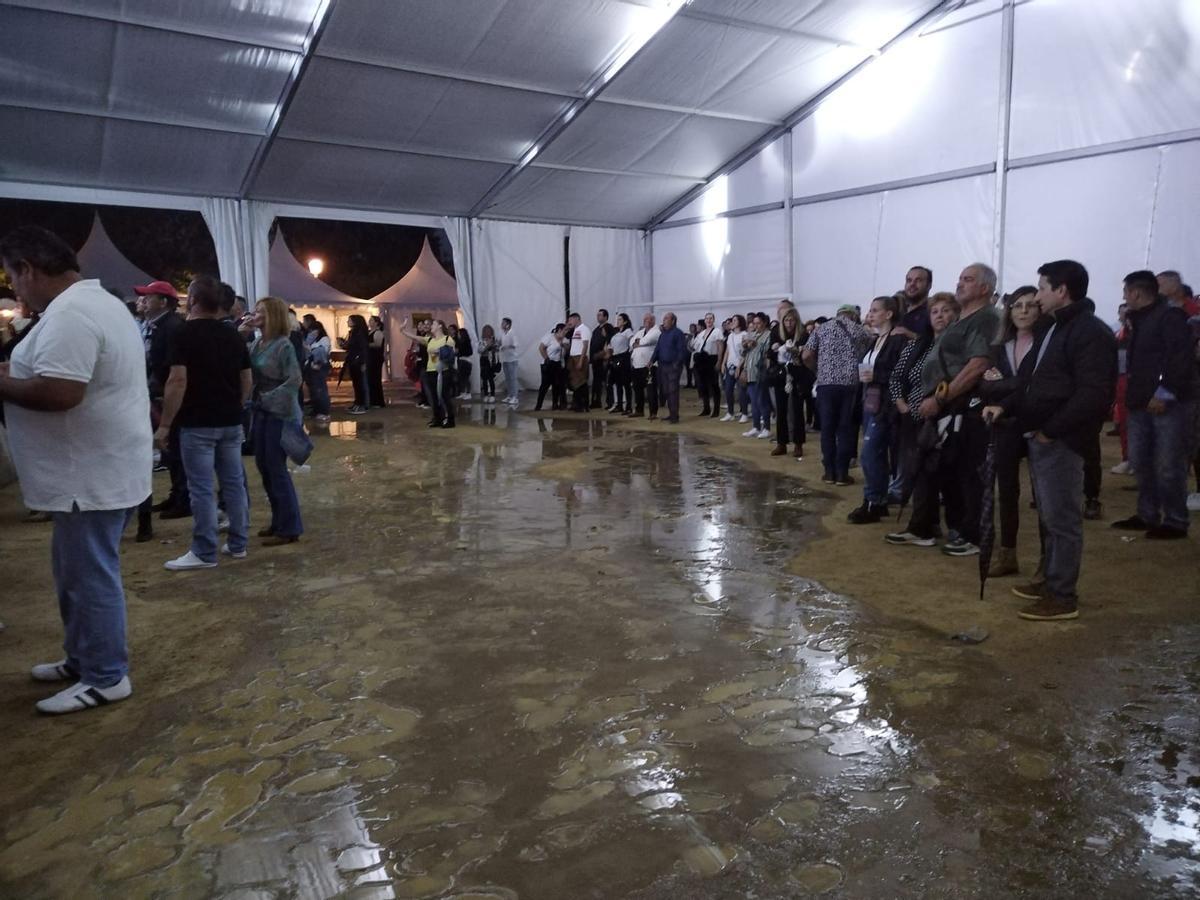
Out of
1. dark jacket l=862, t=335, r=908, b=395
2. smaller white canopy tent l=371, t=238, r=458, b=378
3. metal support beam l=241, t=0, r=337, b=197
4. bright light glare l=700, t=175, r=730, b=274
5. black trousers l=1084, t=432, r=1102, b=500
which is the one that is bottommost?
black trousers l=1084, t=432, r=1102, b=500

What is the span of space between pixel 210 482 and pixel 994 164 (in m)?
10.8

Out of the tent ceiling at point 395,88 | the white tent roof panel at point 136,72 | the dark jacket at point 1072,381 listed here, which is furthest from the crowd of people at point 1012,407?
the white tent roof panel at point 136,72

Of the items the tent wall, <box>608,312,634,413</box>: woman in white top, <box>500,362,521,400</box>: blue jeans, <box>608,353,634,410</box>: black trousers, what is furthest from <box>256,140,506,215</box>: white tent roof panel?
the tent wall

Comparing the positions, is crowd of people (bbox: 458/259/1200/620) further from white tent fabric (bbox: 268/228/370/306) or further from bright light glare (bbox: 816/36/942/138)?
white tent fabric (bbox: 268/228/370/306)

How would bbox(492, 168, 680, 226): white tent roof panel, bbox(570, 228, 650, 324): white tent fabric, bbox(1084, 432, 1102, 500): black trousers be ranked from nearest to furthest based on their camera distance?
1. bbox(1084, 432, 1102, 500): black trousers
2. bbox(492, 168, 680, 226): white tent roof panel
3. bbox(570, 228, 650, 324): white tent fabric

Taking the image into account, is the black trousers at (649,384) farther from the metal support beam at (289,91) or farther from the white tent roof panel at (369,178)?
the metal support beam at (289,91)

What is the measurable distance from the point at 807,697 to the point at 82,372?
8.54 ft

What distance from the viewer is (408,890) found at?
1861mm

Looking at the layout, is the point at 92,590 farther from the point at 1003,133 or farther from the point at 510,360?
the point at 1003,133

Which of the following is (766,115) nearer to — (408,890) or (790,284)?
(790,284)

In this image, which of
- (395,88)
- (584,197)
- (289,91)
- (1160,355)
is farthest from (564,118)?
(1160,355)

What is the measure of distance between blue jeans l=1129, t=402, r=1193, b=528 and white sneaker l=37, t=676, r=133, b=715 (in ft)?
17.2

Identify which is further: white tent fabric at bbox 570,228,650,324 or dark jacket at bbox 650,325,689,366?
white tent fabric at bbox 570,228,650,324

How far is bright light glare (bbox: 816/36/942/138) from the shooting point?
11766 millimetres
